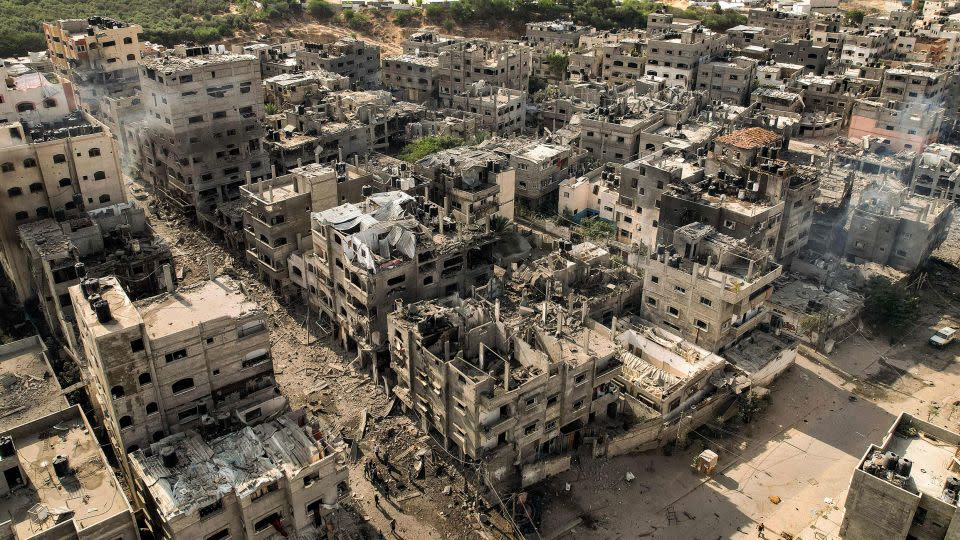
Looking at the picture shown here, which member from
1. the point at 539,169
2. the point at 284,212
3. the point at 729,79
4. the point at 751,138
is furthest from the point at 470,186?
the point at 729,79

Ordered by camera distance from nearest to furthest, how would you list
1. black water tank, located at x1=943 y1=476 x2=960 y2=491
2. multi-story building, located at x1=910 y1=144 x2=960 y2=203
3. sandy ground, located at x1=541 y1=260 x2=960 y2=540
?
black water tank, located at x1=943 y1=476 x2=960 y2=491, sandy ground, located at x1=541 y1=260 x2=960 y2=540, multi-story building, located at x1=910 y1=144 x2=960 y2=203

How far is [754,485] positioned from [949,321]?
83.3ft

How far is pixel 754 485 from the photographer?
134 ft

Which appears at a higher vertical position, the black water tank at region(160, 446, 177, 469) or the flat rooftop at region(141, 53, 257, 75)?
the flat rooftop at region(141, 53, 257, 75)

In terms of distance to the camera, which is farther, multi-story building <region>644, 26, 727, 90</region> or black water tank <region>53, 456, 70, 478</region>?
multi-story building <region>644, 26, 727, 90</region>

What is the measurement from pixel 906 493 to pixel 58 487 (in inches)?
1385

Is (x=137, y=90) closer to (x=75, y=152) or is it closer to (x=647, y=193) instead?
(x=75, y=152)

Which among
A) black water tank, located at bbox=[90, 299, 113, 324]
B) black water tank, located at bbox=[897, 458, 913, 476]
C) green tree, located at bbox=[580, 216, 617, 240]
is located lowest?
green tree, located at bbox=[580, 216, 617, 240]

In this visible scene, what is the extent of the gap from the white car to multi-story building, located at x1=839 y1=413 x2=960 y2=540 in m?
20.3

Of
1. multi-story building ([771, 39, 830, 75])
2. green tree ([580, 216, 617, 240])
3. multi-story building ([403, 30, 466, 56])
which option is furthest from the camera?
multi-story building ([403, 30, 466, 56])

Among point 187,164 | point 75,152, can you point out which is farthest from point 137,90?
point 75,152

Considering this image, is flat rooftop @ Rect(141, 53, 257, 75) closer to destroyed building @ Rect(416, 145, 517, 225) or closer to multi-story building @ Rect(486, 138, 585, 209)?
destroyed building @ Rect(416, 145, 517, 225)

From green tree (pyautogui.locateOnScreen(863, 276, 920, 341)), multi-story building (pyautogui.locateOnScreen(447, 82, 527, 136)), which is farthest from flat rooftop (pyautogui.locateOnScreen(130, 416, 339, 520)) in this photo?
multi-story building (pyautogui.locateOnScreen(447, 82, 527, 136))

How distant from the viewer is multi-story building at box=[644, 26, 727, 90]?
292ft
